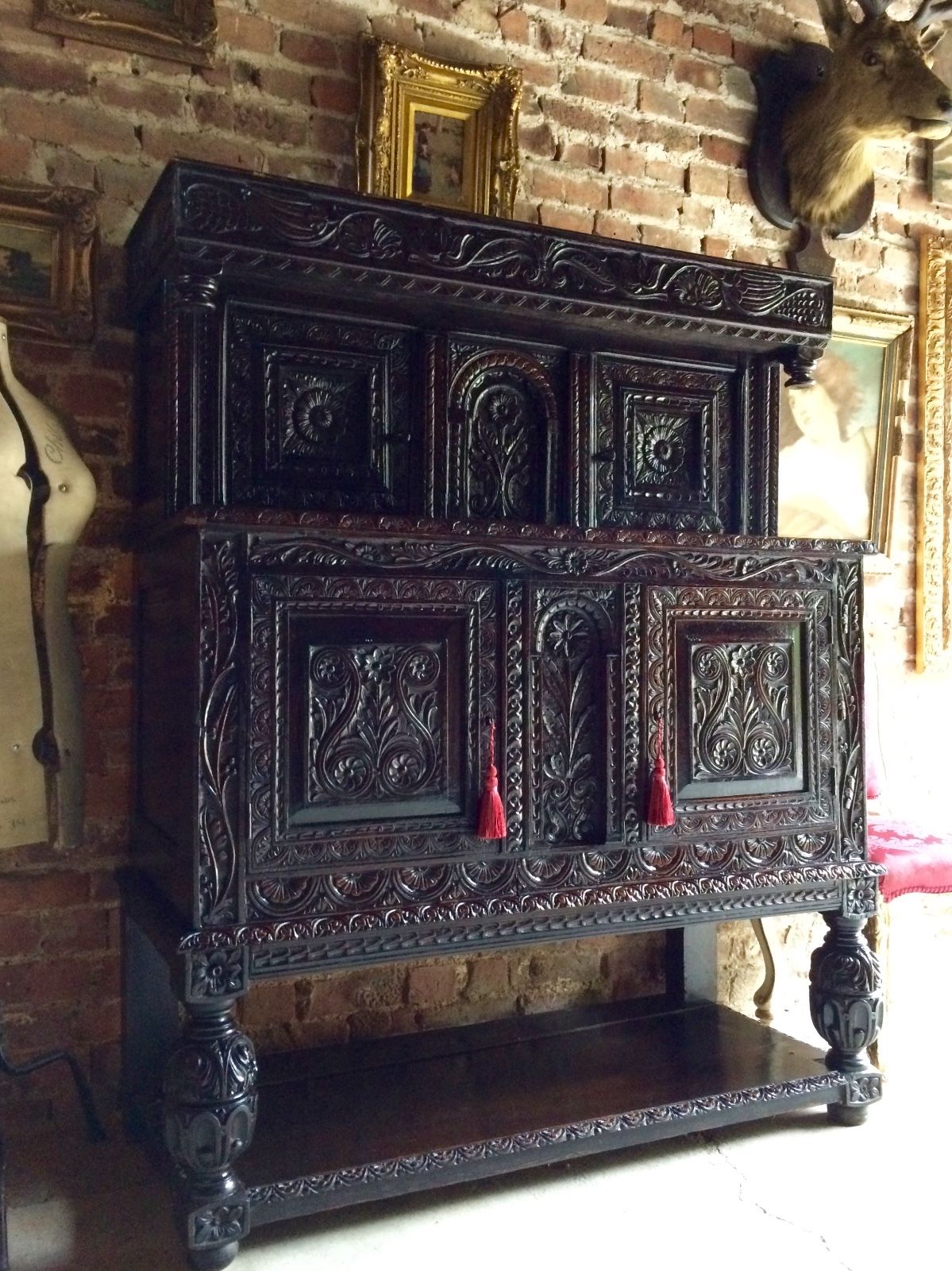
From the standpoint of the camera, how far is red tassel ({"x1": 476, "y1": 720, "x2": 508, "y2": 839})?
1865mm

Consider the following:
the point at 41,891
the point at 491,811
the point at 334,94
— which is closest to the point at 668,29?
the point at 334,94

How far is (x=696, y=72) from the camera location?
2926 millimetres

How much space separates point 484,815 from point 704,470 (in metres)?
1.00

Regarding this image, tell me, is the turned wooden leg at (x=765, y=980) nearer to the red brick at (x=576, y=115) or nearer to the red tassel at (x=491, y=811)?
the red tassel at (x=491, y=811)

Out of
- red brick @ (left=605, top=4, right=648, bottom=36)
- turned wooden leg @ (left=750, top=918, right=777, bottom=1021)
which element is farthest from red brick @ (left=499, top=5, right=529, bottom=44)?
turned wooden leg @ (left=750, top=918, right=777, bottom=1021)

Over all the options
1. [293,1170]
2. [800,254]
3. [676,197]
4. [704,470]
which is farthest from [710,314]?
[293,1170]

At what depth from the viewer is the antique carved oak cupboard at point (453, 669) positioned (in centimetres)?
175

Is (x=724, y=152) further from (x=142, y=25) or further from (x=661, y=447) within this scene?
(x=142, y=25)

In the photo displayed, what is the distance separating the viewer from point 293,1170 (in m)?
1.81

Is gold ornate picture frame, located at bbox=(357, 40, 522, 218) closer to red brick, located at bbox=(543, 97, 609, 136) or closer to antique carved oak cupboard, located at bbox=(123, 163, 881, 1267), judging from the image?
red brick, located at bbox=(543, 97, 609, 136)

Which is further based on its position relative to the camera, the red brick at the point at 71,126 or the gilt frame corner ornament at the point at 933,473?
the gilt frame corner ornament at the point at 933,473

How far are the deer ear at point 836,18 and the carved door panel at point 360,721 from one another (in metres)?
2.05

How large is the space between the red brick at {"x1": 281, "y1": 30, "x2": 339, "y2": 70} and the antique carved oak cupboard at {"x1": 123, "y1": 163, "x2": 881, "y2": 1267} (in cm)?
75

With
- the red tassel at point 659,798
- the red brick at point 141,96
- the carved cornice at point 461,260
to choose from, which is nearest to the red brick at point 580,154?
the carved cornice at point 461,260
